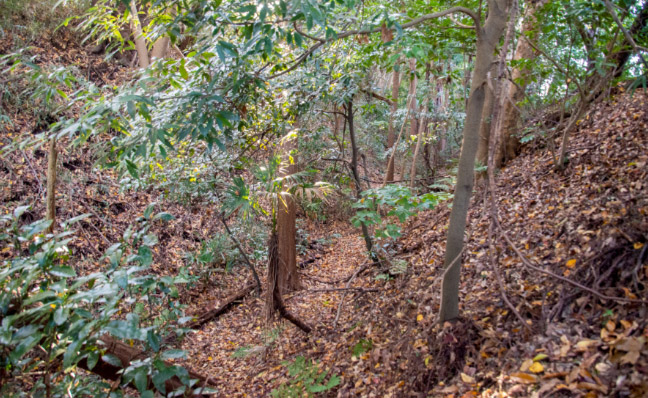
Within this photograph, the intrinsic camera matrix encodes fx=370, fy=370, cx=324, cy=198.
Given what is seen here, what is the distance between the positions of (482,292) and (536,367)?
4.09 feet

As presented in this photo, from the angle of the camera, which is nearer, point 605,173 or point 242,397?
point 605,173

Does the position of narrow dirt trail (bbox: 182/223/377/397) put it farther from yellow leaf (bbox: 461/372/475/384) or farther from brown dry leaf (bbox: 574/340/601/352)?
brown dry leaf (bbox: 574/340/601/352)

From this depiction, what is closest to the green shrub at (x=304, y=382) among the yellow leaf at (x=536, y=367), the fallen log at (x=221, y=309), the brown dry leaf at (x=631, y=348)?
the yellow leaf at (x=536, y=367)

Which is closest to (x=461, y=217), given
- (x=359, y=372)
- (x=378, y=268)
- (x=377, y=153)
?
(x=359, y=372)

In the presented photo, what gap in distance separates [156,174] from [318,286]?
370cm

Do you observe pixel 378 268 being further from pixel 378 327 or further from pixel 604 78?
pixel 604 78

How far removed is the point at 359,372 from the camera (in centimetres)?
386

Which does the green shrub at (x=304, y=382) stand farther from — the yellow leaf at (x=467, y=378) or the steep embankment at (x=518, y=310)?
the yellow leaf at (x=467, y=378)

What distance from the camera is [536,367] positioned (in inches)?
96.4

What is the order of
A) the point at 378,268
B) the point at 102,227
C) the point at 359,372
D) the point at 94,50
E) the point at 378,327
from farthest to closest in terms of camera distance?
the point at 94,50 → the point at 102,227 → the point at 378,268 → the point at 378,327 → the point at 359,372

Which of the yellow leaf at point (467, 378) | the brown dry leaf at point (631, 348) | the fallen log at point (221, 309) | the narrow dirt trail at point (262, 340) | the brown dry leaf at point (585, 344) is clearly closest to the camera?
the brown dry leaf at point (631, 348)

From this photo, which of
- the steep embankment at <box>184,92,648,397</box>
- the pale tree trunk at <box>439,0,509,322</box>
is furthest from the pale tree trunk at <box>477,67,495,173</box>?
the pale tree trunk at <box>439,0,509,322</box>

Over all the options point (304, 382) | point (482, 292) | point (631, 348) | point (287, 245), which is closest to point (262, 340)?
point (304, 382)

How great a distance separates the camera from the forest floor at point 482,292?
245 centimetres
